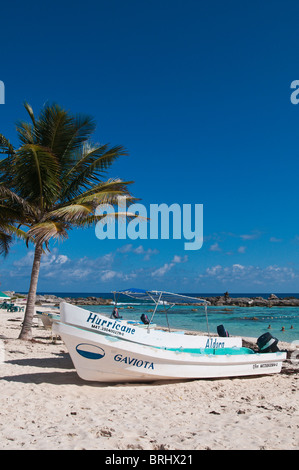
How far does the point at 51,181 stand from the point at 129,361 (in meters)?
6.58

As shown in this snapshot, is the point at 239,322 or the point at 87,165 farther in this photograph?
the point at 239,322

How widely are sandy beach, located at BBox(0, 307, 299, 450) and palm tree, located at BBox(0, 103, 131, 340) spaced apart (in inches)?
168

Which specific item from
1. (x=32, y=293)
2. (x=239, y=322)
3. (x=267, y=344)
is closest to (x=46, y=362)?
(x=32, y=293)

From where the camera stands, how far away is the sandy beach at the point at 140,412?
490 cm

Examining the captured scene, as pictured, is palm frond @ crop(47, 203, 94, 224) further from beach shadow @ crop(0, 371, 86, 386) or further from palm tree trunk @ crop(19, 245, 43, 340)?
beach shadow @ crop(0, 371, 86, 386)

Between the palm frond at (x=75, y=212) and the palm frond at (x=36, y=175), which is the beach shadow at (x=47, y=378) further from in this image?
the palm frond at (x=36, y=175)

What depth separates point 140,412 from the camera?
635cm

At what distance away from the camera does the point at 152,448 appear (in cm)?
468

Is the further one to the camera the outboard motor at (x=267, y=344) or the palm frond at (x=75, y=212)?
the palm frond at (x=75, y=212)

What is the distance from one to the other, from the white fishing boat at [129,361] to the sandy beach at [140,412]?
0.78ft

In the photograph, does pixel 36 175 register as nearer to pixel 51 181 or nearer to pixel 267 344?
pixel 51 181

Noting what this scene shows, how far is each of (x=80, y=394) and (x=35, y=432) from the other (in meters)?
2.20

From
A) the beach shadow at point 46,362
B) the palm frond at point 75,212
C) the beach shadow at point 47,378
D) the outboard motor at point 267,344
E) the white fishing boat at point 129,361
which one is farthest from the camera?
the palm frond at point 75,212

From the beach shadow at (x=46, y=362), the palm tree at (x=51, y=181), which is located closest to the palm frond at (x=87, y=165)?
the palm tree at (x=51, y=181)
